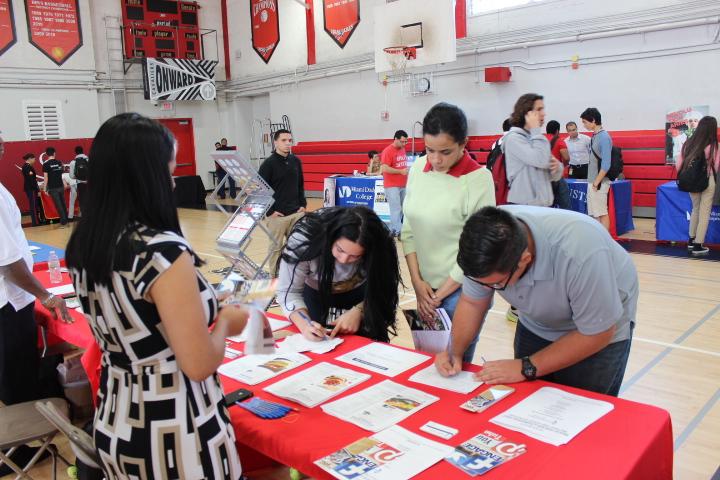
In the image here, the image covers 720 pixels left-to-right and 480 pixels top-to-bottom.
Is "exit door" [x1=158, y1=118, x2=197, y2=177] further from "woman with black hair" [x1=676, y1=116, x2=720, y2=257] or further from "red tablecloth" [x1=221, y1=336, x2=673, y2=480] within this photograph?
"red tablecloth" [x1=221, y1=336, x2=673, y2=480]

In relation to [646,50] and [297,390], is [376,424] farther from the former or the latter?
[646,50]

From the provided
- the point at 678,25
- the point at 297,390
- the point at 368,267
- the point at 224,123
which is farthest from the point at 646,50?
the point at 224,123

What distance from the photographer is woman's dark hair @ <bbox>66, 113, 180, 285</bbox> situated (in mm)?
1177

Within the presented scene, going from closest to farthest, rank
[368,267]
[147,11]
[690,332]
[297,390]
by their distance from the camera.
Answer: [297,390]
[368,267]
[690,332]
[147,11]

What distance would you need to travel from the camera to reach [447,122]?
216 cm

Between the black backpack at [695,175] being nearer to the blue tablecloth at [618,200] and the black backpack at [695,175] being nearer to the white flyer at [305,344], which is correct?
the blue tablecloth at [618,200]

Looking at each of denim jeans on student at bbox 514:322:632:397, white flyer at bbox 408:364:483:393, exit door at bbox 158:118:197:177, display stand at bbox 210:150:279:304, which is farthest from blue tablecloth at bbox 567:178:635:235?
exit door at bbox 158:118:197:177

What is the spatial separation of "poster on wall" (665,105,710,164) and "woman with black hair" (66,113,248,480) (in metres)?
7.72

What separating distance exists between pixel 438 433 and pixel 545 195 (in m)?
2.85

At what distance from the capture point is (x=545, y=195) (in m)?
3.96

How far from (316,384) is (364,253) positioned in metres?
0.55

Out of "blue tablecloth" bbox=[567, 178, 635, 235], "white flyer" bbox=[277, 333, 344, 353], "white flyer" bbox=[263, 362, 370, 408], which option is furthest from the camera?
"blue tablecloth" bbox=[567, 178, 635, 235]

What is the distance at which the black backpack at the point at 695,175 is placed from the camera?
18.9ft

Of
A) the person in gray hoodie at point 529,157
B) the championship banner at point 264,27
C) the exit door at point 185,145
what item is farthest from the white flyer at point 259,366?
the exit door at point 185,145
